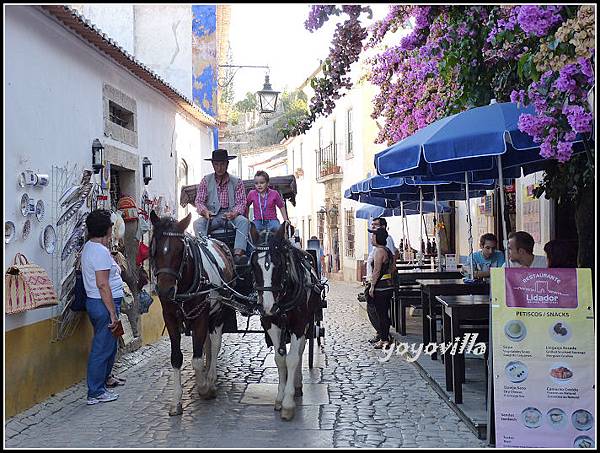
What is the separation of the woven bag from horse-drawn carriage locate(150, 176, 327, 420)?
4.09 ft

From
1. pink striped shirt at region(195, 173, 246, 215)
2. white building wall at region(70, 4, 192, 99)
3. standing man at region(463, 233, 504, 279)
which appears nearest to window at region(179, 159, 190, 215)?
white building wall at region(70, 4, 192, 99)

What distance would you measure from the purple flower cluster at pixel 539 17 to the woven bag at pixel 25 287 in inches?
193

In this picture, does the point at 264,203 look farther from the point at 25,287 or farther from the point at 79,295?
the point at 25,287

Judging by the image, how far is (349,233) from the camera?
97.8ft

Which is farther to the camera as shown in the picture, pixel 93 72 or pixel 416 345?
pixel 416 345

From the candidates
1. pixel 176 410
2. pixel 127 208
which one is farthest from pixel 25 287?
pixel 127 208

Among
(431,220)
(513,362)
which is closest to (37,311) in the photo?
(513,362)

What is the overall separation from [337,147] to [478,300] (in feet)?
80.3

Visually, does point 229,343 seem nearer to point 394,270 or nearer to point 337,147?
point 394,270

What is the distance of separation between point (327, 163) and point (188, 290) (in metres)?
25.2

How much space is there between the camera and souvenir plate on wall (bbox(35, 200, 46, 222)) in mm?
7488

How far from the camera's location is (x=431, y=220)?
21188 mm

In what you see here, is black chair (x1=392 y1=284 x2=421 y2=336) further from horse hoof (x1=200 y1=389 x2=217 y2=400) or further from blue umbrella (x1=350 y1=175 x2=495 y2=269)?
horse hoof (x1=200 y1=389 x2=217 y2=400)

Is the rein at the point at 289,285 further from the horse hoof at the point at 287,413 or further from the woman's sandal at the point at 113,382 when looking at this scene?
the woman's sandal at the point at 113,382
